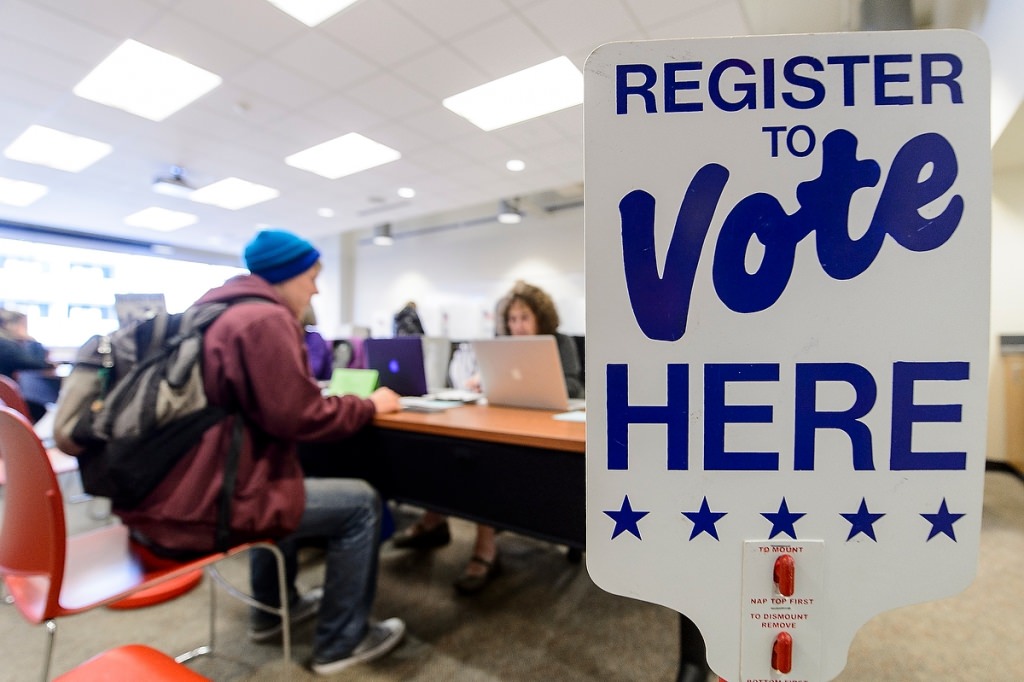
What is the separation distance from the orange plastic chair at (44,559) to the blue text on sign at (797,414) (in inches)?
42.1

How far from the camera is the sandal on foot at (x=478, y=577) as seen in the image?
1.85m

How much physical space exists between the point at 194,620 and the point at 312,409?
3.64 feet

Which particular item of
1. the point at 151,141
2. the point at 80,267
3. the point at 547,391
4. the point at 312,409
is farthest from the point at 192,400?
the point at 80,267

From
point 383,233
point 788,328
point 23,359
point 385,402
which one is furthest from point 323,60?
point 383,233

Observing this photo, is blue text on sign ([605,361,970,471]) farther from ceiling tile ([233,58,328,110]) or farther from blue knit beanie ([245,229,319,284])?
ceiling tile ([233,58,328,110])

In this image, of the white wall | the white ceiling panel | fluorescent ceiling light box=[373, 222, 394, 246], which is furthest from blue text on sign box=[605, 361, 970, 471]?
fluorescent ceiling light box=[373, 222, 394, 246]

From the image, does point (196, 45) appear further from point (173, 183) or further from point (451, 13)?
point (173, 183)

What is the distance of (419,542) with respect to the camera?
7.45 ft

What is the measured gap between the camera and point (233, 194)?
5289 millimetres

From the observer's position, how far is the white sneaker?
141cm

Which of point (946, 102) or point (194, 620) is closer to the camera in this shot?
point (946, 102)

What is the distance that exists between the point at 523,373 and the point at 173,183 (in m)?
4.73

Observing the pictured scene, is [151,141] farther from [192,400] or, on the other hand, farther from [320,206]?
[192,400]

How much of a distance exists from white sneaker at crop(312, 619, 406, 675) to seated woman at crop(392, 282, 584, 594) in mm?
388
